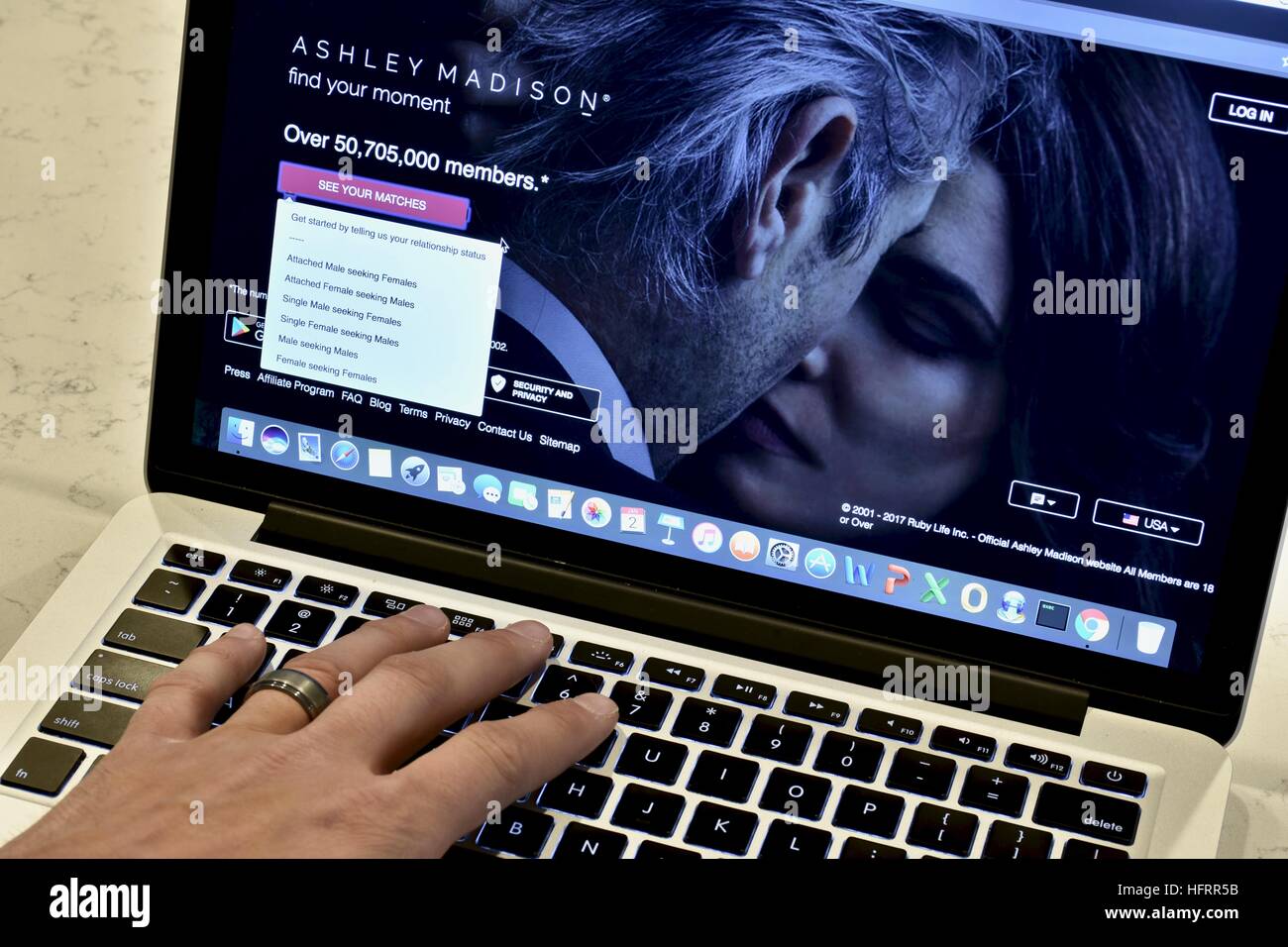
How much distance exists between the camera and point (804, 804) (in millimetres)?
669

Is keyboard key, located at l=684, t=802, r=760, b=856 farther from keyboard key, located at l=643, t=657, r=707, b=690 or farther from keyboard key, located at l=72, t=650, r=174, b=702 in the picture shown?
keyboard key, located at l=72, t=650, r=174, b=702

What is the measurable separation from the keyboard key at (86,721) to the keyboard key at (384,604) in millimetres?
144

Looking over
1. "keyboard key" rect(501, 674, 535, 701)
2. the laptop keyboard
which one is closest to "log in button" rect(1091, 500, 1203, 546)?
the laptop keyboard

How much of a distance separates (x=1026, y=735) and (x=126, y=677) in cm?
51

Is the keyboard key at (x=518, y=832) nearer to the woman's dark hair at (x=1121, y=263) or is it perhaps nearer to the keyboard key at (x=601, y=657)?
the keyboard key at (x=601, y=657)

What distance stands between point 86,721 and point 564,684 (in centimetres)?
26

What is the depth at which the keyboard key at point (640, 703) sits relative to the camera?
707 millimetres

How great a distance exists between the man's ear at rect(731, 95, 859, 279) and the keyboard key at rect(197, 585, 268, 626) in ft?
1.14

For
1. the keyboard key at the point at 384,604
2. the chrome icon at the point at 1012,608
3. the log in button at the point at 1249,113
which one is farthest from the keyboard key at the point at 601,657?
the log in button at the point at 1249,113

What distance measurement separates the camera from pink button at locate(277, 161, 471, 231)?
29.9 inches

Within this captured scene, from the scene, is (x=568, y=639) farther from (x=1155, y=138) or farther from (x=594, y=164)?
(x=1155, y=138)

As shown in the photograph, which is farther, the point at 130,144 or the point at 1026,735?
the point at 130,144

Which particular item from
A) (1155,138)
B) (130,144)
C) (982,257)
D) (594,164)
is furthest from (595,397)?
(130,144)

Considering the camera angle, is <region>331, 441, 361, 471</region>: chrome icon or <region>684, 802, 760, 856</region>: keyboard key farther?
<region>331, 441, 361, 471</region>: chrome icon
